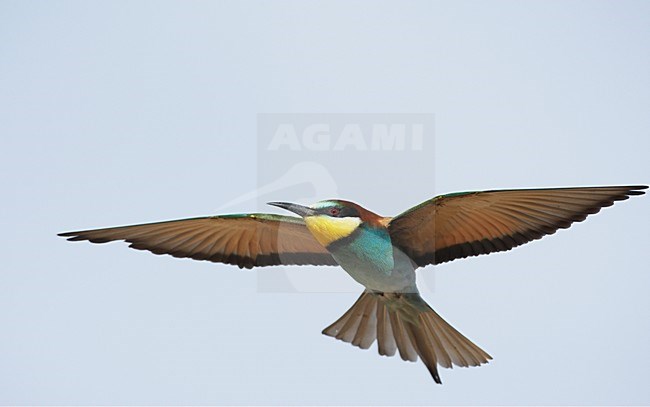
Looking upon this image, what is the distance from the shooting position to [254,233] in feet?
10.1

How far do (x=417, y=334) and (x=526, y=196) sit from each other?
60 cm

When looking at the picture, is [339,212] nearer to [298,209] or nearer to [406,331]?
[298,209]

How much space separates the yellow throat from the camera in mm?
2604

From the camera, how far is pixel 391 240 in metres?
2.76

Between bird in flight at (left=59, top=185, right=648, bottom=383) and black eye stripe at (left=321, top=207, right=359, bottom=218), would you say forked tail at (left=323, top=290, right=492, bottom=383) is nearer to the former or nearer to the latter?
bird in flight at (left=59, top=185, right=648, bottom=383)

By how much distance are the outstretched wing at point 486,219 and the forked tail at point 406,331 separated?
0.17 meters

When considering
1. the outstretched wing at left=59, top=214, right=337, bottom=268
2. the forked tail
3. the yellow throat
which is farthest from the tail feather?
the yellow throat

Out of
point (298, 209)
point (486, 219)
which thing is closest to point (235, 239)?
point (298, 209)

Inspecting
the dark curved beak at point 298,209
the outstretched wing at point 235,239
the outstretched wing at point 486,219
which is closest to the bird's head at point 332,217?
the dark curved beak at point 298,209

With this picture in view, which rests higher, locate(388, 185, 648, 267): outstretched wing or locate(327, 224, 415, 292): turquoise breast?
locate(388, 185, 648, 267): outstretched wing

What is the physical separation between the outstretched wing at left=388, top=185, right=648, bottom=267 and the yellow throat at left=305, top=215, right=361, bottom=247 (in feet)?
0.58

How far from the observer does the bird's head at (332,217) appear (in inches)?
103

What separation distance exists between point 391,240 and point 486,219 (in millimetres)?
341

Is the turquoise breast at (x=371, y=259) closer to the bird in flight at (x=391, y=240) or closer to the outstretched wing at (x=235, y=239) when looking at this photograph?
the bird in flight at (x=391, y=240)
